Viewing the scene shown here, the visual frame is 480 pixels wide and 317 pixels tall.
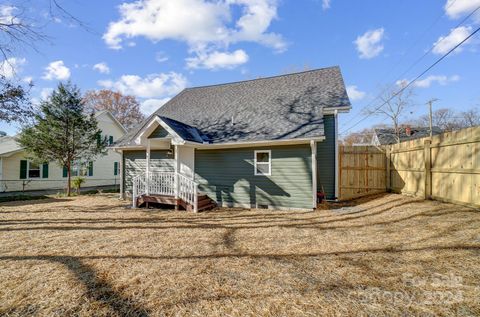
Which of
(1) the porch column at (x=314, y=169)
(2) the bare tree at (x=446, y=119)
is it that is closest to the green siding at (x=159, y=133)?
(1) the porch column at (x=314, y=169)

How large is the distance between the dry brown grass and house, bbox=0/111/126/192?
1293cm

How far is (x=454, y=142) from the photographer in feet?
22.3

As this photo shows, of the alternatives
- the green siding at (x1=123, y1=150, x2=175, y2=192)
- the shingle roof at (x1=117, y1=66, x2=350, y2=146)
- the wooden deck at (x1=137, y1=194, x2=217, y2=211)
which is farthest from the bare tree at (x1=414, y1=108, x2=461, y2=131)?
the green siding at (x1=123, y1=150, x2=175, y2=192)

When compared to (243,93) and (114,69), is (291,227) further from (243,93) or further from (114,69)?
(114,69)

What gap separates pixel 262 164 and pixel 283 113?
2539 millimetres

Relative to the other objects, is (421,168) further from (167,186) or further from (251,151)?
(167,186)

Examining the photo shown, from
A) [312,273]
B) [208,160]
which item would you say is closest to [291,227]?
[312,273]

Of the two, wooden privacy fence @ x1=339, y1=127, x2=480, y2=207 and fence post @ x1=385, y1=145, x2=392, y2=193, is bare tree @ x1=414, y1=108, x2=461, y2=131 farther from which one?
wooden privacy fence @ x1=339, y1=127, x2=480, y2=207

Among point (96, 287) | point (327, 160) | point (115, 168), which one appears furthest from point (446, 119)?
point (96, 287)

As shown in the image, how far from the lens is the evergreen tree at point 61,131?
13430 millimetres

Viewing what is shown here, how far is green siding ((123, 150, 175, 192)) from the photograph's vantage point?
37.5 feet

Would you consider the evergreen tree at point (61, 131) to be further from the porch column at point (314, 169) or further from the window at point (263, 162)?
the porch column at point (314, 169)

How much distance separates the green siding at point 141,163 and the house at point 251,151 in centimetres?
5

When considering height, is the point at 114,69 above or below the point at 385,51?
below
